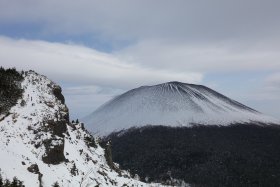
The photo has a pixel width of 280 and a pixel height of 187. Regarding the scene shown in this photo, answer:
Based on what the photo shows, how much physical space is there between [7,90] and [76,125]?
2687cm

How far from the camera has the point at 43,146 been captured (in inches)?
2211

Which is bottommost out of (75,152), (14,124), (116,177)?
(116,177)

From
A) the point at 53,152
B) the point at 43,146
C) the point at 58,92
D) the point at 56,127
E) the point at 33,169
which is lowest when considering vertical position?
the point at 33,169

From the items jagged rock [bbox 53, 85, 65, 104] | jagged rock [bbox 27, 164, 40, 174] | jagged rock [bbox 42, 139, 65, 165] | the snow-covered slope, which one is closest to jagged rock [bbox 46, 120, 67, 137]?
the snow-covered slope

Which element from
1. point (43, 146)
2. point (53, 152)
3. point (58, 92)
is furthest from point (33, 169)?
point (58, 92)

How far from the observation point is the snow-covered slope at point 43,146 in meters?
47.2

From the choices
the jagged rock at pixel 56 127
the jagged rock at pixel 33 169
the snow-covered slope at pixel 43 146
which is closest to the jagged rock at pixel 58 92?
the snow-covered slope at pixel 43 146

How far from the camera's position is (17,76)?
6725 centimetres

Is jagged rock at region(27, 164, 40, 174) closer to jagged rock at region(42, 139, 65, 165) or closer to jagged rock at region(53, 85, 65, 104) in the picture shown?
jagged rock at region(42, 139, 65, 165)

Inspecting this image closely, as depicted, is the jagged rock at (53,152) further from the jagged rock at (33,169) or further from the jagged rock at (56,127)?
the jagged rock at (33,169)

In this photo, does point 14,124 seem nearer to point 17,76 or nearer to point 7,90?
point 7,90

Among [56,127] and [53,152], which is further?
[56,127]

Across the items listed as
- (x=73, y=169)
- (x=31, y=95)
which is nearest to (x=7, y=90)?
(x=31, y=95)

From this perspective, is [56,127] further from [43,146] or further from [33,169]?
[33,169]
